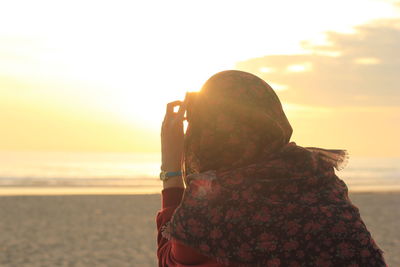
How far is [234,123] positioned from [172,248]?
1.53 feet

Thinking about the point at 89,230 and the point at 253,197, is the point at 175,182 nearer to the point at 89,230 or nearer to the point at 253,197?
the point at 253,197

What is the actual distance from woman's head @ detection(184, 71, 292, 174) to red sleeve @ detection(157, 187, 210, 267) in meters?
0.15

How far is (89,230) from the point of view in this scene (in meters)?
14.0

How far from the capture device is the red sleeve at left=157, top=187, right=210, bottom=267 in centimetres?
183

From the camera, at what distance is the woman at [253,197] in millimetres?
1749

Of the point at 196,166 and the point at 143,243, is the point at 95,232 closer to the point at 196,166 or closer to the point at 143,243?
the point at 143,243

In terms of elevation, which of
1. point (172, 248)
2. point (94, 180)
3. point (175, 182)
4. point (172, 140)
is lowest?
point (94, 180)

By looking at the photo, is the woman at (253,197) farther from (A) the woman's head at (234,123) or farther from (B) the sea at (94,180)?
(B) the sea at (94,180)

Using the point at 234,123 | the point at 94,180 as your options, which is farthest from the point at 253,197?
the point at 94,180

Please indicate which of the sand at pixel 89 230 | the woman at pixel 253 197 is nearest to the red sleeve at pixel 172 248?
the woman at pixel 253 197

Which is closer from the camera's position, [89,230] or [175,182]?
[175,182]

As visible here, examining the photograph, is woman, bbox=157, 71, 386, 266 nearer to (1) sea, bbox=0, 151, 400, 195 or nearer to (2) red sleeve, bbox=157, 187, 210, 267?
(2) red sleeve, bbox=157, 187, 210, 267

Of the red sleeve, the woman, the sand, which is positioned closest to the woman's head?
the woman

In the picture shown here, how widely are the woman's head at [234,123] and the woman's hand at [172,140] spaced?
5 centimetres
